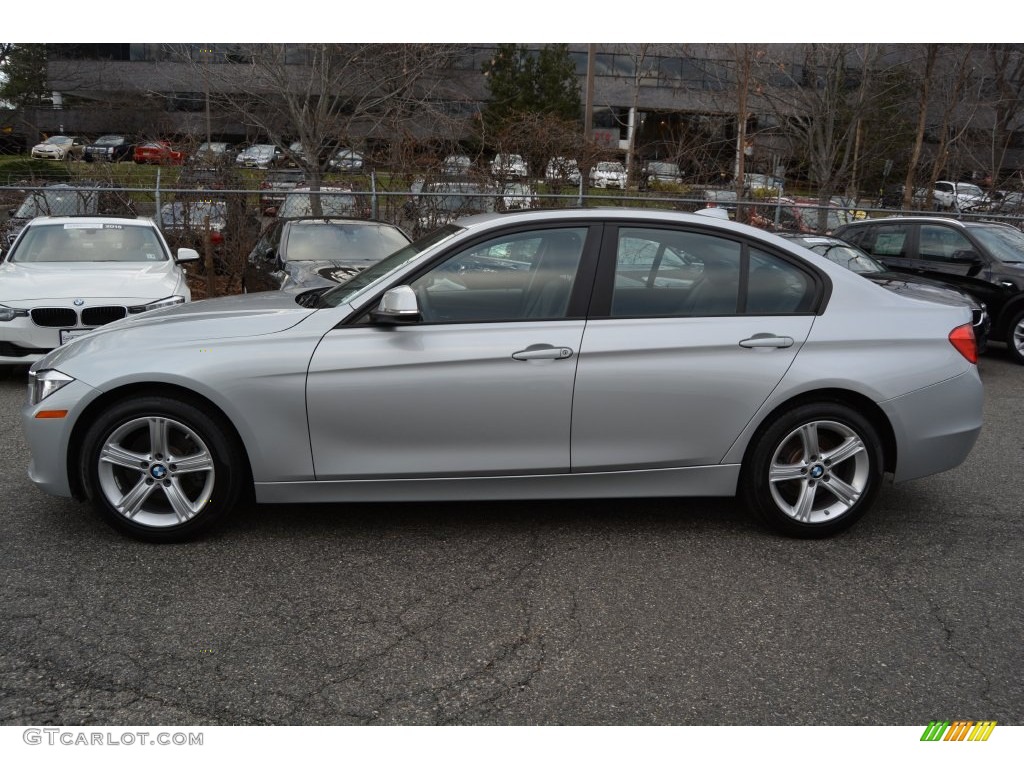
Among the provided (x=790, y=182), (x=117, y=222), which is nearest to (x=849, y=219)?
(x=790, y=182)

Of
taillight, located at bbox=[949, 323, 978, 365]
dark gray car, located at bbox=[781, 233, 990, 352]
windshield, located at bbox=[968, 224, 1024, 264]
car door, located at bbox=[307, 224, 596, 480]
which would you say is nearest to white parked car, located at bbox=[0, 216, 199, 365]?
car door, located at bbox=[307, 224, 596, 480]

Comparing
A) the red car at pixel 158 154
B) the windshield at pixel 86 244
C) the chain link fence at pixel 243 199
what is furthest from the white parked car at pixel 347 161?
the windshield at pixel 86 244

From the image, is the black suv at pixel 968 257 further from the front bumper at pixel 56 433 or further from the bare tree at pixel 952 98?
the bare tree at pixel 952 98

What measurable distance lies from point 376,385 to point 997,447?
15.9 ft

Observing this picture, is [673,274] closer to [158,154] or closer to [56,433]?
[56,433]

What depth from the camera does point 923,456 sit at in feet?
15.1

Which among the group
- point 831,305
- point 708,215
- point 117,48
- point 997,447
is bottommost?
point 997,447

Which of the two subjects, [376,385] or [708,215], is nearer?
[376,385]

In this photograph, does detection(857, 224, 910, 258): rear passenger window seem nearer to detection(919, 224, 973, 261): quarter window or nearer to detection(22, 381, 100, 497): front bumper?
detection(919, 224, 973, 261): quarter window

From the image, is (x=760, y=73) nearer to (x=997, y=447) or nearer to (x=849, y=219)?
(x=849, y=219)

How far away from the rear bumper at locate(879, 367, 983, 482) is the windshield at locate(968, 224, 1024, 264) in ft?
23.2

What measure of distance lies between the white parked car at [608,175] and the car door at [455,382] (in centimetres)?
1224

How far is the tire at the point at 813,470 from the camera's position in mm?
4492
